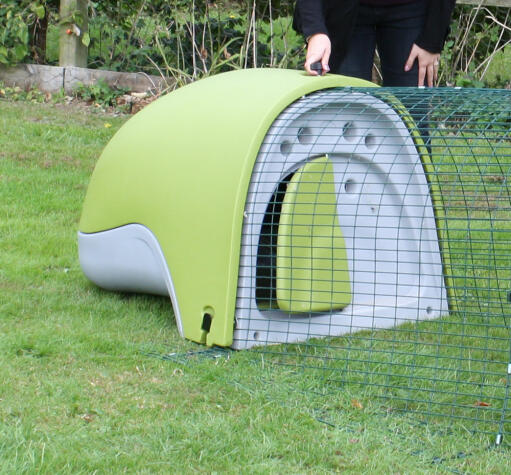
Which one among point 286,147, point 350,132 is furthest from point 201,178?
point 350,132

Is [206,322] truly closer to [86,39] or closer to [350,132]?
[350,132]

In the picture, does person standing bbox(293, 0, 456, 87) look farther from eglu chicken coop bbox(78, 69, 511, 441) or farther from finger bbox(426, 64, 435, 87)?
eglu chicken coop bbox(78, 69, 511, 441)

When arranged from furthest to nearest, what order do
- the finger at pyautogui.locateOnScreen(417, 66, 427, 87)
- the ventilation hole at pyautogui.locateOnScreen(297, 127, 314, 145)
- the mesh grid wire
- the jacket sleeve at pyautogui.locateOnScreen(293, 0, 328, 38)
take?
the finger at pyautogui.locateOnScreen(417, 66, 427, 87) → the jacket sleeve at pyautogui.locateOnScreen(293, 0, 328, 38) → the ventilation hole at pyautogui.locateOnScreen(297, 127, 314, 145) → the mesh grid wire

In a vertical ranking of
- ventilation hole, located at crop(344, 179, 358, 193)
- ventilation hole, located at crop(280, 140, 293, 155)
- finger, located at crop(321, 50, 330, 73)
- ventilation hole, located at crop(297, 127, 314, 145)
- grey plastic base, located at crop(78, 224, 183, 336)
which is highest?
finger, located at crop(321, 50, 330, 73)

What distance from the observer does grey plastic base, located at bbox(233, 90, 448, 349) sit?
293 centimetres

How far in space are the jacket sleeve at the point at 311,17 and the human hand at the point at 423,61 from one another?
380mm

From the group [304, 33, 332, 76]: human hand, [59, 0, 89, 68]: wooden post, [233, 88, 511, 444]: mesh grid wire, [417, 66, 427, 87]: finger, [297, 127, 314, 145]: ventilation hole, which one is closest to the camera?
[233, 88, 511, 444]: mesh grid wire

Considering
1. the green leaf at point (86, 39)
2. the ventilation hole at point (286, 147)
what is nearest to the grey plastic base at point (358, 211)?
the ventilation hole at point (286, 147)

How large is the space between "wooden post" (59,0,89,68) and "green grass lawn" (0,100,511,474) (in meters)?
3.70

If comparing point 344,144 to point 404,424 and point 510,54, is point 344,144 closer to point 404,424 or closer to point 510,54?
point 404,424

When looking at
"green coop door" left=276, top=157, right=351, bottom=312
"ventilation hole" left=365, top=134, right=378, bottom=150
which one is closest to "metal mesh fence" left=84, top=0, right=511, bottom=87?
"ventilation hole" left=365, top=134, right=378, bottom=150

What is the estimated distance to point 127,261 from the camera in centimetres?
322

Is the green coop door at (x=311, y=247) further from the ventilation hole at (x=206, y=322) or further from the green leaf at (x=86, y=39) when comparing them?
the green leaf at (x=86, y=39)

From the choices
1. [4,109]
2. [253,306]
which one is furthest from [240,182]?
[4,109]
